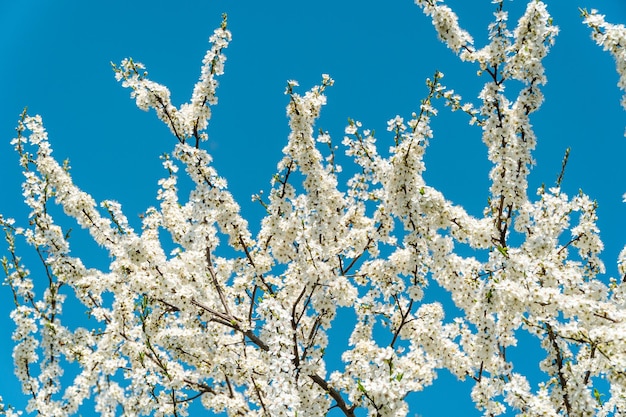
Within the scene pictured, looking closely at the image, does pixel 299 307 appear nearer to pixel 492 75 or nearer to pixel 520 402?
pixel 520 402

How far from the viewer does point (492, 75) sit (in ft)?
27.3

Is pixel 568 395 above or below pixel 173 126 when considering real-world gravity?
below

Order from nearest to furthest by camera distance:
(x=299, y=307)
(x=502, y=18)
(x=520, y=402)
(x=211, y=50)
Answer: (x=520, y=402)
(x=502, y=18)
(x=211, y=50)
(x=299, y=307)

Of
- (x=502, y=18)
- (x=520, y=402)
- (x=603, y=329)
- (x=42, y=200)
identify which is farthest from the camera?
(x=42, y=200)

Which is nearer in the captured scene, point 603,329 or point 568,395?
point 603,329

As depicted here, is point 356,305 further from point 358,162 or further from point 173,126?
point 173,126

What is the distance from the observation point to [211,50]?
8.76 metres

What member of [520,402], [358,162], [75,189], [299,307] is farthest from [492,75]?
[75,189]

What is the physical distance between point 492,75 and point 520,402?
481 cm

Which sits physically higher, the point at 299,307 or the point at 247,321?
the point at 299,307

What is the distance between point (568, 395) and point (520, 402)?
0.95m

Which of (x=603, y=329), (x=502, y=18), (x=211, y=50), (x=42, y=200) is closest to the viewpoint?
(x=603, y=329)

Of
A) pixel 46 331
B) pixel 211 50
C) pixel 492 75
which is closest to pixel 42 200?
pixel 46 331

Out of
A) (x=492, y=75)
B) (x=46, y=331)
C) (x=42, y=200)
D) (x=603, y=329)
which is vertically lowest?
(x=46, y=331)
